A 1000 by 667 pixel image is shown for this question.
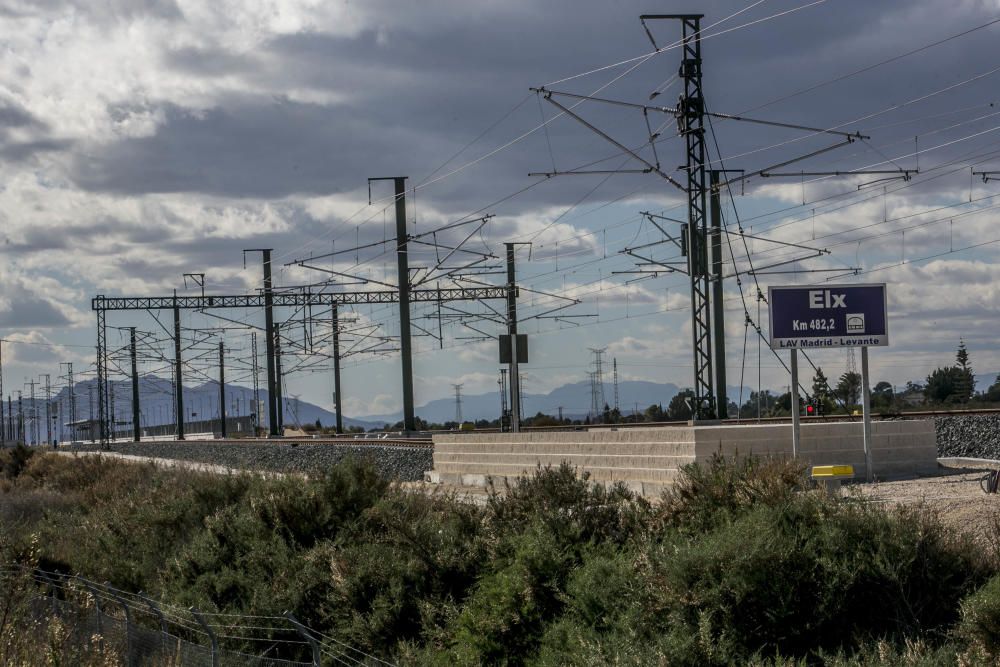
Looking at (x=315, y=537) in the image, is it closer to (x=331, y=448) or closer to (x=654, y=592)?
(x=654, y=592)

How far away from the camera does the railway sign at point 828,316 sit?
24.0 metres

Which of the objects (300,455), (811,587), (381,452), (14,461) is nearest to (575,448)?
(811,587)

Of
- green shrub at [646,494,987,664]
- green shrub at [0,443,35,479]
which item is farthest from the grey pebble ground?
green shrub at [646,494,987,664]

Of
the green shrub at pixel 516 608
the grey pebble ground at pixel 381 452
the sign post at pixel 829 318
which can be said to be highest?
the sign post at pixel 829 318

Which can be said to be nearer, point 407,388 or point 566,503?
point 566,503

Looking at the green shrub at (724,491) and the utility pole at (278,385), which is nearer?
the green shrub at (724,491)

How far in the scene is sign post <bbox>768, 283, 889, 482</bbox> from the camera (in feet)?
78.7

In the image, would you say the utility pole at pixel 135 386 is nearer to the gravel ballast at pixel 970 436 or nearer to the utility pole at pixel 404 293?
the utility pole at pixel 404 293

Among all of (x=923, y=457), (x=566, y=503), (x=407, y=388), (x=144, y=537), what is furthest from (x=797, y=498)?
(x=407, y=388)

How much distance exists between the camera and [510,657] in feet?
45.2

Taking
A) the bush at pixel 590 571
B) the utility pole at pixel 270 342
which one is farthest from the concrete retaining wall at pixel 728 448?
the utility pole at pixel 270 342

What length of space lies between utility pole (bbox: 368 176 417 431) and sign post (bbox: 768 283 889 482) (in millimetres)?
30009

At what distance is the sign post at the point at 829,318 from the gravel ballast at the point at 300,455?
8053mm

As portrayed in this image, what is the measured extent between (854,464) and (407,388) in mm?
35153
